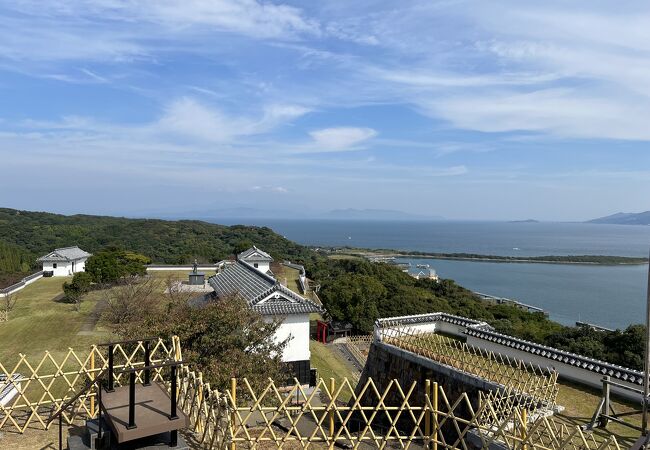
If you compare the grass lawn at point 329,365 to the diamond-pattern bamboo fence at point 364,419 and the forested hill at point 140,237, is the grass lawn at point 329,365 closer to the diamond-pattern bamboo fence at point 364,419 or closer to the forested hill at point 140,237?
the diamond-pattern bamboo fence at point 364,419

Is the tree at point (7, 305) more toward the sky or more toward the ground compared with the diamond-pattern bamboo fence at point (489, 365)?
more toward the ground

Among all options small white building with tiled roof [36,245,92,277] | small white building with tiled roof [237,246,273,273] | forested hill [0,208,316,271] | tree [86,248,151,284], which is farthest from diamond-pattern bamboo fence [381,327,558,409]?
forested hill [0,208,316,271]

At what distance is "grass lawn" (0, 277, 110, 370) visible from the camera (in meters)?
16.9

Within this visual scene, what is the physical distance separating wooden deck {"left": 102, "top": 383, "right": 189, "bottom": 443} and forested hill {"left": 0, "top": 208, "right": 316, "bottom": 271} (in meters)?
38.2

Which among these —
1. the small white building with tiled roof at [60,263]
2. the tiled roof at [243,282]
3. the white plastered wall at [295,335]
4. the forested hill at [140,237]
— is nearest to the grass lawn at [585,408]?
the white plastered wall at [295,335]

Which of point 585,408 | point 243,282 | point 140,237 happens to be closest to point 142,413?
point 585,408

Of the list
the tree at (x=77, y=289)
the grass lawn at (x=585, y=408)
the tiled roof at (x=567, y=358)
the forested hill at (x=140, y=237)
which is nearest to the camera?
the grass lawn at (x=585, y=408)

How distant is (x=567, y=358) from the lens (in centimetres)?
1115

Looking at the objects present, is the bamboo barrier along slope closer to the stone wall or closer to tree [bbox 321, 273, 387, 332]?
the stone wall

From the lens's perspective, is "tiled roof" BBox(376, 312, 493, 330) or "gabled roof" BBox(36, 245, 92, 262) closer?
"tiled roof" BBox(376, 312, 493, 330)

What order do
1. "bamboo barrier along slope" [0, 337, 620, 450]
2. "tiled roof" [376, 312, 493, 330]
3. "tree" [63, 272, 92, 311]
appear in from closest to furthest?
"bamboo barrier along slope" [0, 337, 620, 450] < "tiled roof" [376, 312, 493, 330] < "tree" [63, 272, 92, 311]

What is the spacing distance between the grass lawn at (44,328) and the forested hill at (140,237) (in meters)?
17.7

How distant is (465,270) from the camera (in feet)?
289

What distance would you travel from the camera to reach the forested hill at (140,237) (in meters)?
53.9
